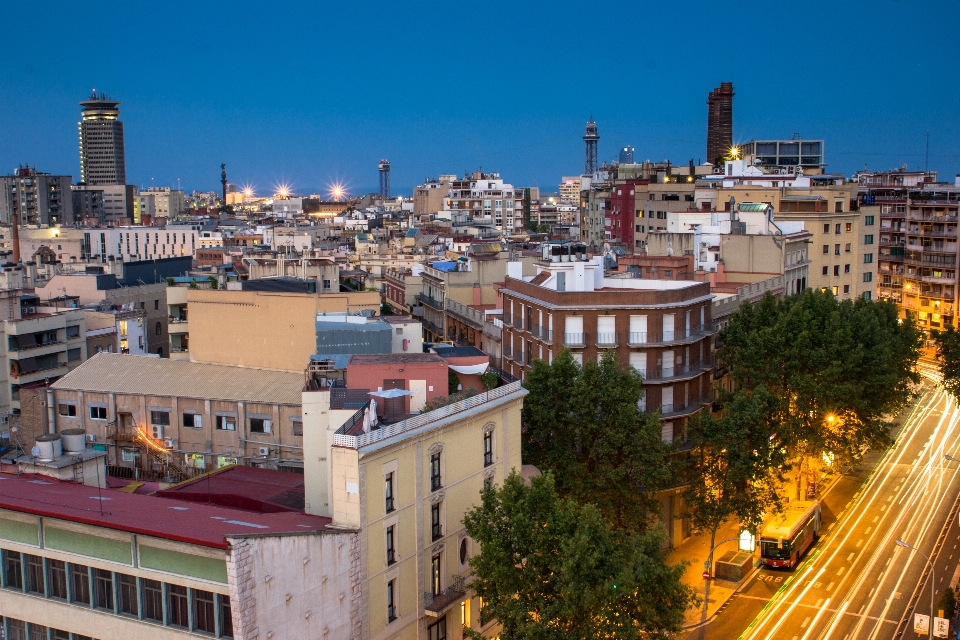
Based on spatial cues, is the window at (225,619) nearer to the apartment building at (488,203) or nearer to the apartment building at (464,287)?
the apartment building at (464,287)

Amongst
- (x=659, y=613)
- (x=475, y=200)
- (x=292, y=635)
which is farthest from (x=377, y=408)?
(x=475, y=200)

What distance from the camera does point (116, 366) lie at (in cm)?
5128

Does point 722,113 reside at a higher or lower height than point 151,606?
higher

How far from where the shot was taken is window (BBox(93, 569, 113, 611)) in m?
31.2

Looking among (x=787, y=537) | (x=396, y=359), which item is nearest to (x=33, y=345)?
(x=396, y=359)

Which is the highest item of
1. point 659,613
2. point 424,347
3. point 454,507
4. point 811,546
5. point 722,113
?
point 722,113

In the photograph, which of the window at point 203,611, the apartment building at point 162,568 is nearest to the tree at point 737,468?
the apartment building at point 162,568

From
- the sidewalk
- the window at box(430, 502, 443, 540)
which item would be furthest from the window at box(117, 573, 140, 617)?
the sidewalk

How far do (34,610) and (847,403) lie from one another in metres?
39.0

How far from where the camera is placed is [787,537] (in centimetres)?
4831

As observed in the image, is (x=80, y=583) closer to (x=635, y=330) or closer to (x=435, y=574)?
(x=435, y=574)

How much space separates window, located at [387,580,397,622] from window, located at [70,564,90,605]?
892 centimetres

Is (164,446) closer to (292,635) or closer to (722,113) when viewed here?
(292,635)

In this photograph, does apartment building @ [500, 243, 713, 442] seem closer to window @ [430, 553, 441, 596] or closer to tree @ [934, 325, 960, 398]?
window @ [430, 553, 441, 596]
